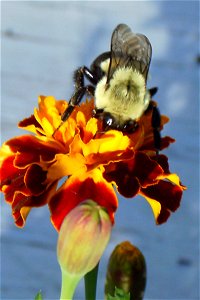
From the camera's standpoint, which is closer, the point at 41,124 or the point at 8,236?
the point at 41,124

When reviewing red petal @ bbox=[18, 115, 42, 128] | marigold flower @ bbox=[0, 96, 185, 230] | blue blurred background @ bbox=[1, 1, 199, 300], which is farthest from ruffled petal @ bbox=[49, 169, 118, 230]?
blue blurred background @ bbox=[1, 1, 199, 300]

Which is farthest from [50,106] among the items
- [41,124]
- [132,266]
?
[132,266]

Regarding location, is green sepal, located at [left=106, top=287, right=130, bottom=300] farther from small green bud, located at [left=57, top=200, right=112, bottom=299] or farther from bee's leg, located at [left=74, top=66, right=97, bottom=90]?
bee's leg, located at [left=74, top=66, right=97, bottom=90]

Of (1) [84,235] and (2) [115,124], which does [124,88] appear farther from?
(1) [84,235]

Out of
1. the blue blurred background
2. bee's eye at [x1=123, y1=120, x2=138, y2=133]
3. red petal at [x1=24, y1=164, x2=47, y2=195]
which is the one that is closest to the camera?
red petal at [x1=24, y1=164, x2=47, y2=195]

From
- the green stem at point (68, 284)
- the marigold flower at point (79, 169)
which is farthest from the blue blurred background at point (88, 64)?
the green stem at point (68, 284)

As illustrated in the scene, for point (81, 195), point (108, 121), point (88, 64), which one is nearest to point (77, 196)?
point (81, 195)

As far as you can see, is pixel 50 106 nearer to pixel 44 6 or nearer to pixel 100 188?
pixel 100 188
